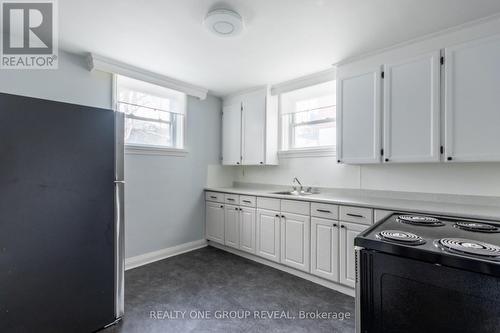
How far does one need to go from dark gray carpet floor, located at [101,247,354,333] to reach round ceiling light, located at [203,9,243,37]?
7.54 feet

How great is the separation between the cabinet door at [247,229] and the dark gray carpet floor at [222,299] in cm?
20

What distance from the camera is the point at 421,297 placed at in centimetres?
93

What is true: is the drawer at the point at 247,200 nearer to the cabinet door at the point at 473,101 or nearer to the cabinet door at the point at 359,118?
the cabinet door at the point at 359,118

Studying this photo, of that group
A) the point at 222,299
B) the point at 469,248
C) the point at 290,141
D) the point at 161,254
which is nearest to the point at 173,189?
the point at 161,254

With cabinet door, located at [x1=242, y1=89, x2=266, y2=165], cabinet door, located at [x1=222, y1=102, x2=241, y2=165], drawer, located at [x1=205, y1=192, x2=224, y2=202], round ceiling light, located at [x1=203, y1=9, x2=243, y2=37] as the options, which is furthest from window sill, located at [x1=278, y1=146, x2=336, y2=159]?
round ceiling light, located at [x1=203, y1=9, x2=243, y2=37]

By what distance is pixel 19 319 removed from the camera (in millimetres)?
1481

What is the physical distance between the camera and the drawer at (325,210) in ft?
7.94

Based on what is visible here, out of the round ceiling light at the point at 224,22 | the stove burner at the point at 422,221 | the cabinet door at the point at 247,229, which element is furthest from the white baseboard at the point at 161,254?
the stove burner at the point at 422,221

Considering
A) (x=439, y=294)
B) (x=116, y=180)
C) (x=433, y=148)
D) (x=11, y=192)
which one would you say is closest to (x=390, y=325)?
(x=439, y=294)

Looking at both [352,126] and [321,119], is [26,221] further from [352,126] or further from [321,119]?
[321,119]

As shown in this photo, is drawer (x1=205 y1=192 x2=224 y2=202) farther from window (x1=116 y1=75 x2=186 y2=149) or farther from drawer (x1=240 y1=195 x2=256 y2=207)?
window (x1=116 y1=75 x2=186 y2=149)

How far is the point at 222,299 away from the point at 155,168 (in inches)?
71.7

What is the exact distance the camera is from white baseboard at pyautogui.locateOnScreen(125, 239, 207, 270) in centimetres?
301

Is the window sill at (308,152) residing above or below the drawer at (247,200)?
above
